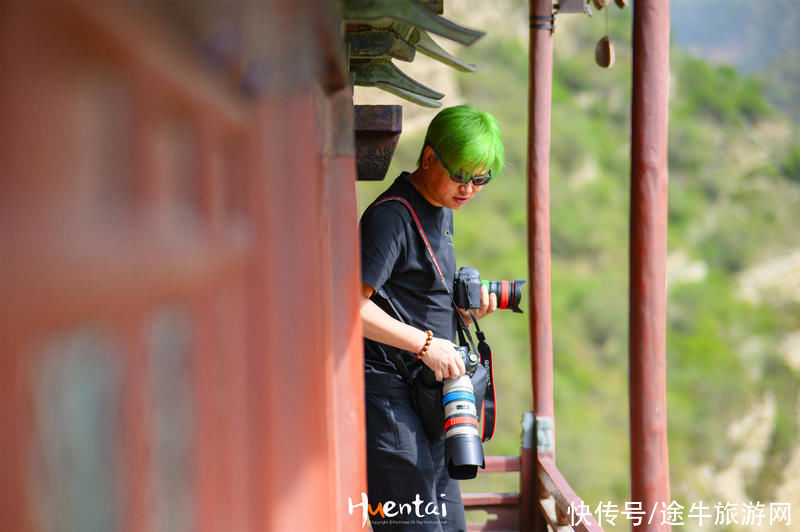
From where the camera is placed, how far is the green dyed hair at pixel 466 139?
5.38 ft

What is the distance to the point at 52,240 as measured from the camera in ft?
1.05

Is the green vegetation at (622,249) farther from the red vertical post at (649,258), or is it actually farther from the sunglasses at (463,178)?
the sunglasses at (463,178)

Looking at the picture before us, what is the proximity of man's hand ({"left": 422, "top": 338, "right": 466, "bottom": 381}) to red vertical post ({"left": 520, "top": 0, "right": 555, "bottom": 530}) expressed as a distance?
1365 millimetres

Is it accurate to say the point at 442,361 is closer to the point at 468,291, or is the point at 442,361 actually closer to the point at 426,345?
the point at 426,345

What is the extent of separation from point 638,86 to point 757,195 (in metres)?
19.4

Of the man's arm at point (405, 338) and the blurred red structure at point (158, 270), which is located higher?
the blurred red structure at point (158, 270)

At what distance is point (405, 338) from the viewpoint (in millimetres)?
1568

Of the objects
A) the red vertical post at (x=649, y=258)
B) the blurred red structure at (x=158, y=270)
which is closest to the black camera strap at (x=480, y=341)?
the red vertical post at (x=649, y=258)

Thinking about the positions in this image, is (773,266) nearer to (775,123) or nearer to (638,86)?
(775,123)

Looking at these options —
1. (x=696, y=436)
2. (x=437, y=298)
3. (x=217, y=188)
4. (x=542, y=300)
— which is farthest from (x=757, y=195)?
(x=217, y=188)

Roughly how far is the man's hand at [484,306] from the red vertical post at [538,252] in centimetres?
100

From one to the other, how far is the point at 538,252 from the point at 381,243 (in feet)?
4.73

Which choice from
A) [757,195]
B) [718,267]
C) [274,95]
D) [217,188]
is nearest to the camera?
[217,188]

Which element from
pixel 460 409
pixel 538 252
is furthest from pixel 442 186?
pixel 538 252
